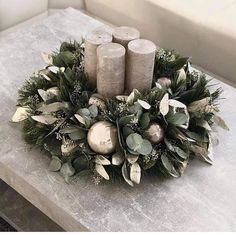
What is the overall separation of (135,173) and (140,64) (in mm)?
267

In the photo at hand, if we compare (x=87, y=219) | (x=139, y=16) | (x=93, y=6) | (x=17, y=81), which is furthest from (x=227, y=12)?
(x=87, y=219)

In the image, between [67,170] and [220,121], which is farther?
[220,121]

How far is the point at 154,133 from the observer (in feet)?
3.63

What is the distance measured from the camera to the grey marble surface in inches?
40.3

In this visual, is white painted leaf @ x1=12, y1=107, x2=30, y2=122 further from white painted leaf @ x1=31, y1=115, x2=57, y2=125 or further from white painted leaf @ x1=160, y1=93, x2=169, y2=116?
white painted leaf @ x1=160, y1=93, x2=169, y2=116

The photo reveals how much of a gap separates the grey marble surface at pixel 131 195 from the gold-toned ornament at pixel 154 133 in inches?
3.7

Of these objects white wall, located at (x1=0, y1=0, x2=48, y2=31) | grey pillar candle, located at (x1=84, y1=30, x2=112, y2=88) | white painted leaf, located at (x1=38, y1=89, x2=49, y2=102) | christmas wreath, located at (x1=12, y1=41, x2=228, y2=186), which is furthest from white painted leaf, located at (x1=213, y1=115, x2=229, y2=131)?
white wall, located at (x1=0, y1=0, x2=48, y2=31)

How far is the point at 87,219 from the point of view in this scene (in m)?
1.02

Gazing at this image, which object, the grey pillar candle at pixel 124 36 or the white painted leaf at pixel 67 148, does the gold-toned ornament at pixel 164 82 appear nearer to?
the grey pillar candle at pixel 124 36

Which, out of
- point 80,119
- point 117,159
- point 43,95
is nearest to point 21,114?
point 43,95

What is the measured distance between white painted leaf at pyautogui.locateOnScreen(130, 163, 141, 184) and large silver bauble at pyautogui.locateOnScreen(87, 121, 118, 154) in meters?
0.07

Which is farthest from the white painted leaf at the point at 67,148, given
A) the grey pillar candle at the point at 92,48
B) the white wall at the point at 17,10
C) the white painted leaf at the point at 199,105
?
the white wall at the point at 17,10

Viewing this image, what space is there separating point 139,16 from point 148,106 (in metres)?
0.82

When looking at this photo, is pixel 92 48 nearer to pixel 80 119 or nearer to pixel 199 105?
pixel 80 119
